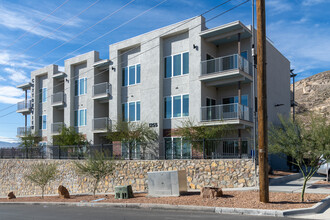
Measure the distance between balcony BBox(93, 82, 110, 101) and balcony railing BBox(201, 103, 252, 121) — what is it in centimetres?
1059

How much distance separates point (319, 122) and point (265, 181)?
9.19ft

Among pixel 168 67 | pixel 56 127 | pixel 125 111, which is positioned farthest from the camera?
pixel 56 127

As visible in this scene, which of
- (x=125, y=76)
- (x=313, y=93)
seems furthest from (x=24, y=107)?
(x=313, y=93)

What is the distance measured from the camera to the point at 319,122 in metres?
11.8

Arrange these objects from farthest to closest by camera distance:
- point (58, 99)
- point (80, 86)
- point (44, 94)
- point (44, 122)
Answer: point (44, 94) < point (44, 122) < point (58, 99) < point (80, 86)

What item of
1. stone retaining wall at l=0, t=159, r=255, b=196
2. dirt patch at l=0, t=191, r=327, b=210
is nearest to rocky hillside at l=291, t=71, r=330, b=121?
stone retaining wall at l=0, t=159, r=255, b=196

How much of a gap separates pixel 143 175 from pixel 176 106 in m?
7.44

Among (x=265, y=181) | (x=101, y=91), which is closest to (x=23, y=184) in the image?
(x=101, y=91)

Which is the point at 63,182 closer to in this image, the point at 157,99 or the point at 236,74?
the point at 157,99

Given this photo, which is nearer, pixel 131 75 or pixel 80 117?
pixel 131 75

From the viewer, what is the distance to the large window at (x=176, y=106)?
25.8 metres

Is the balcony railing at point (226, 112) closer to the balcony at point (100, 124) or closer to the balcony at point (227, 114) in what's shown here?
the balcony at point (227, 114)

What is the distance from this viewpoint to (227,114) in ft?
77.7

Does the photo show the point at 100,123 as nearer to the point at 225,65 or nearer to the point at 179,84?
the point at 179,84
